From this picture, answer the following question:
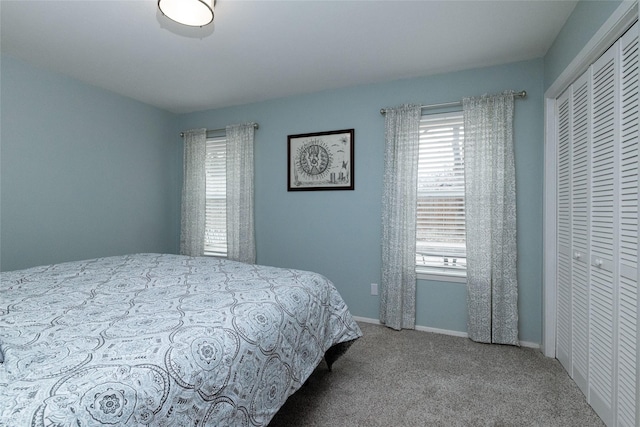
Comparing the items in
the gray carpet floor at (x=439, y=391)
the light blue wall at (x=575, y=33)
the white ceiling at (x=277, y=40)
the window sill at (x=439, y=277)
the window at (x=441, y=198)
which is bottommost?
the gray carpet floor at (x=439, y=391)

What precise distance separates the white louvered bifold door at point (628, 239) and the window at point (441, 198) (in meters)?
1.39

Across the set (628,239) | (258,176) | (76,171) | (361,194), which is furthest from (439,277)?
(76,171)

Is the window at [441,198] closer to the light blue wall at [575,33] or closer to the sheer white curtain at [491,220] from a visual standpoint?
the sheer white curtain at [491,220]

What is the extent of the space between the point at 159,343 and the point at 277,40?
2293mm

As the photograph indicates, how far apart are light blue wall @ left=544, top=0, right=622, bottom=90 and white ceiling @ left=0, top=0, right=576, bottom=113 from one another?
83 mm

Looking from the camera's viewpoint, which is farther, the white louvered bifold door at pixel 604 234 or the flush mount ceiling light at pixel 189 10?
the flush mount ceiling light at pixel 189 10

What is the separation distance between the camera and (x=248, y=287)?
176 cm

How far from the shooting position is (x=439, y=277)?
3.02 metres

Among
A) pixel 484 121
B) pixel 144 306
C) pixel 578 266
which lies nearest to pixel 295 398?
pixel 144 306

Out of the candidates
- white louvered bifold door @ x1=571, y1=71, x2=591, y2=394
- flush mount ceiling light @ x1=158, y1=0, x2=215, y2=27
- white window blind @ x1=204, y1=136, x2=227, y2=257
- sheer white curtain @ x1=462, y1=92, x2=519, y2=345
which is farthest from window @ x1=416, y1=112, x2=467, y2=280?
white window blind @ x1=204, y1=136, x2=227, y2=257

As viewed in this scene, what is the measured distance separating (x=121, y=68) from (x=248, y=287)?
2.60 meters

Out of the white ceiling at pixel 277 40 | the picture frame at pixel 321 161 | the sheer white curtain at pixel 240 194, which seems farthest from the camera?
the sheer white curtain at pixel 240 194

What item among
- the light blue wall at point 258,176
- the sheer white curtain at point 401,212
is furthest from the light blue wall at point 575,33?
the sheer white curtain at point 401,212

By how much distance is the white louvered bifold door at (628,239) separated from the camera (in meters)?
1.45
